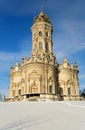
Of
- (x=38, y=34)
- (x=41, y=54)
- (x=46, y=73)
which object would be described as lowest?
(x=46, y=73)

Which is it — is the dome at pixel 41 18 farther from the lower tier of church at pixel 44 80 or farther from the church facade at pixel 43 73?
the lower tier of church at pixel 44 80

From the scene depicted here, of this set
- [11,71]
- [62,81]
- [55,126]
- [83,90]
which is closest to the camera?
[55,126]

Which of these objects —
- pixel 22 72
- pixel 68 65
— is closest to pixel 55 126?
pixel 22 72

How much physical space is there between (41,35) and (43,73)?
1211cm

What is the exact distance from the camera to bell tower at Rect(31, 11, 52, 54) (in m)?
60.9

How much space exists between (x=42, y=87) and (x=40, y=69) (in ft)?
13.8

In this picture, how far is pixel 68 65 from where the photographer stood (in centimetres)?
6128

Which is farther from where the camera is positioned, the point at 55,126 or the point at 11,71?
the point at 11,71

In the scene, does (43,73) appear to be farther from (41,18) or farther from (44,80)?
(41,18)

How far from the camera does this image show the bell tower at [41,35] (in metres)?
60.9

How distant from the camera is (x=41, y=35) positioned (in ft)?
202

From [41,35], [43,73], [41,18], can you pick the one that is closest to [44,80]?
[43,73]

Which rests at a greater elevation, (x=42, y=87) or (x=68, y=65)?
(x=68, y=65)

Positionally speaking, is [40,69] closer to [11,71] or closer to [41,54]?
[41,54]
